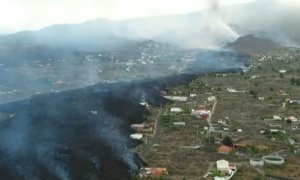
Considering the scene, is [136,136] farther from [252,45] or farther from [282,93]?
[252,45]

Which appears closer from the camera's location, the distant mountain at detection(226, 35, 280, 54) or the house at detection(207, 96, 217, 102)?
the house at detection(207, 96, 217, 102)

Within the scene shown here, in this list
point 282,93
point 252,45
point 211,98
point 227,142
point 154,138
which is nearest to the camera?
point 227,142

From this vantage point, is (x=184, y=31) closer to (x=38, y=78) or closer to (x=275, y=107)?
(x=38, y=78)

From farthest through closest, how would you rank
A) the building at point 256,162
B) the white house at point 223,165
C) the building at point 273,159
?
the building at point 273,159 < the building at point 256,162 < the white house at point 223,165

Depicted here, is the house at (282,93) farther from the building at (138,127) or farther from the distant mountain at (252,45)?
the distant mountain at (252,45)

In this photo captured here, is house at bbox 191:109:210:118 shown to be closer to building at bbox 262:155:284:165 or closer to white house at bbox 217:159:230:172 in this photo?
building at bbox 262:155:284:165

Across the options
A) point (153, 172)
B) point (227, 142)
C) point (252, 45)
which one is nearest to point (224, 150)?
point (227, 142)

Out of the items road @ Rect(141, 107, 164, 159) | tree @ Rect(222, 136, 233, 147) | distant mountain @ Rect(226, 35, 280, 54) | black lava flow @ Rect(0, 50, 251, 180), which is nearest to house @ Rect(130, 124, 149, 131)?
black lava flow @ Rect(0, 50, 251, 180)

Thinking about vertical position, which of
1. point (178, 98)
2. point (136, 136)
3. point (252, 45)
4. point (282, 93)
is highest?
point (252, 45)

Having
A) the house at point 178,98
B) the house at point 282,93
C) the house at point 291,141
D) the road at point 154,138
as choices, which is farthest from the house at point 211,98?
the house at point 291,141

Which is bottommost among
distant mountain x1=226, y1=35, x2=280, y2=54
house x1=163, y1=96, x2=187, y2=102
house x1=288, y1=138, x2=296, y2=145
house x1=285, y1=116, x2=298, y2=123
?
house x1=288, y1=138, x2=296, y2=145
